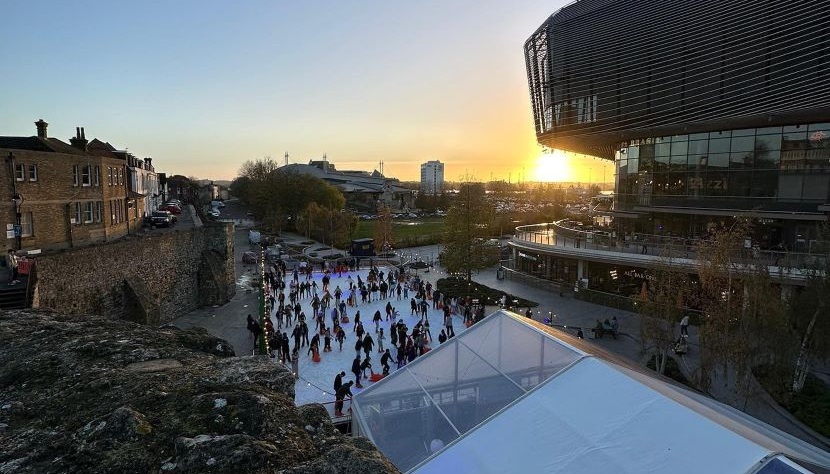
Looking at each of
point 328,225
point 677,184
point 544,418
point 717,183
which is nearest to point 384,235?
point 328,225

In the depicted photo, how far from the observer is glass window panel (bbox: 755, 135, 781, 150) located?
29.9 metres

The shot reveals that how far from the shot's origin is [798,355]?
1437 cm

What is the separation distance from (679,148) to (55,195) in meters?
37.9

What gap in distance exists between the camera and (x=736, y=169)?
31359 mm

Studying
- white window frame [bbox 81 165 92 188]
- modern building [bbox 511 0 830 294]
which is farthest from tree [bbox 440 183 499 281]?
white window frame [bbox 81 165 92 188]

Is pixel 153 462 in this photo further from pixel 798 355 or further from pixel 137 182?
pixel 137 182

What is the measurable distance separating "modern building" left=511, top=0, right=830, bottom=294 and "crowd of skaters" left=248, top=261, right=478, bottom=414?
Answer: 37.1 feet

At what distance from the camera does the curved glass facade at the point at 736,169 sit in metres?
28.6

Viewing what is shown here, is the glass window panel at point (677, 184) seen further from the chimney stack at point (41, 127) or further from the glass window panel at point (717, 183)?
the chimney stack at point (41, 127)

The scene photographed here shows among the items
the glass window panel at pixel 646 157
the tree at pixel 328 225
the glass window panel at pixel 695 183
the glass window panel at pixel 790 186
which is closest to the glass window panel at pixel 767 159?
the glass window panel at pixel 790 186

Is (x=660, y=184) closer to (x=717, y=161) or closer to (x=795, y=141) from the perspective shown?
(x=717, y=161)

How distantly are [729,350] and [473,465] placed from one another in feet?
36.3

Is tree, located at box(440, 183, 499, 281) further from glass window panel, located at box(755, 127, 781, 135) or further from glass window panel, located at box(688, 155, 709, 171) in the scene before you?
glass window panel, located at box(755, 127, 781, 135)

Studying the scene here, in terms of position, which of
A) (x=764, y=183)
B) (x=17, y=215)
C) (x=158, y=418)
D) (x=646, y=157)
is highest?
(x=646, y=157)
